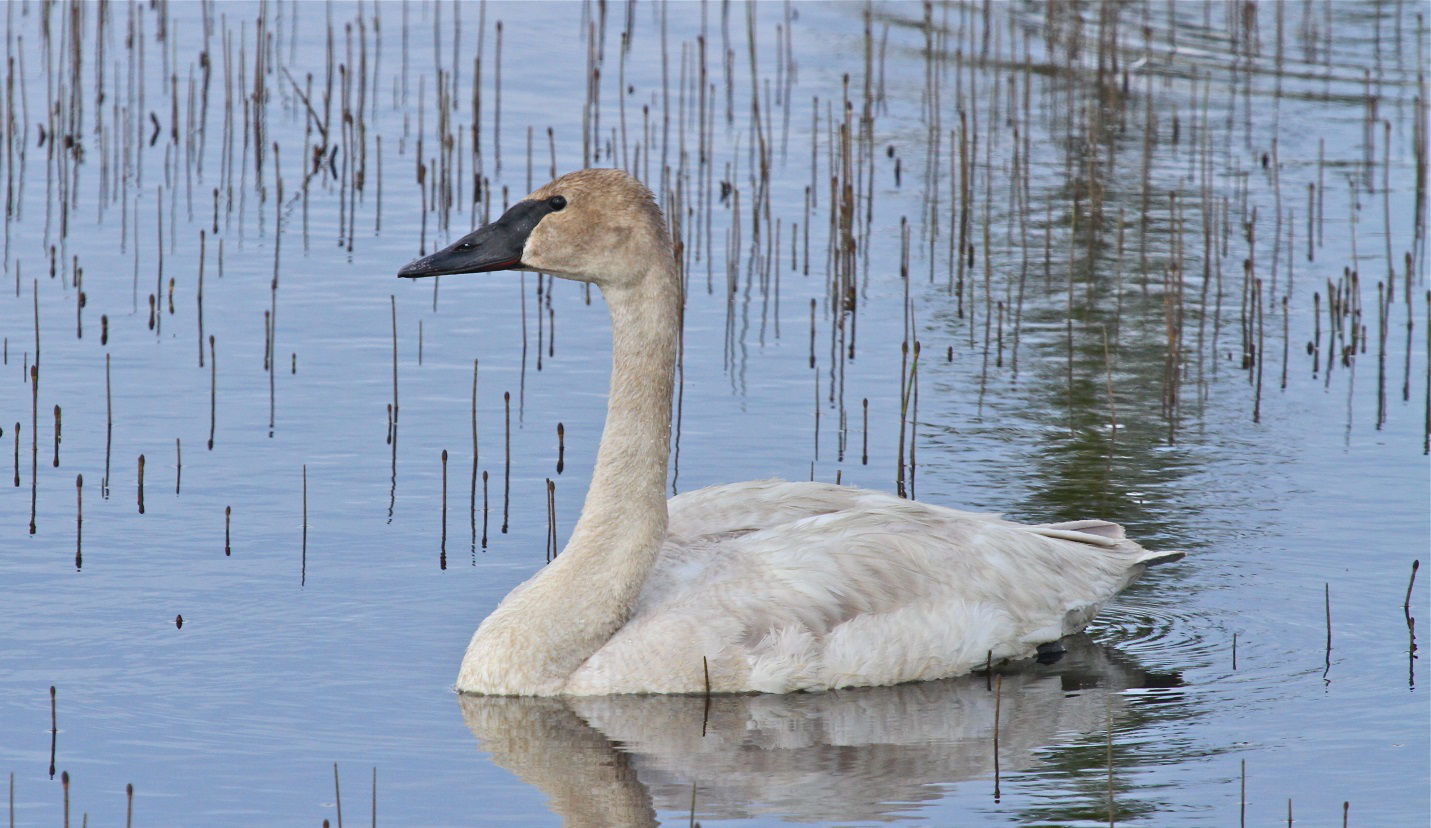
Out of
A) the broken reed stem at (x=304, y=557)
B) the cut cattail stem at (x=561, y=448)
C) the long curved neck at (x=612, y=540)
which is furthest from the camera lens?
the cut cattail stem at (x=561, y=448)

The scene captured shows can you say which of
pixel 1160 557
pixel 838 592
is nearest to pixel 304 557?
pixel 838 592

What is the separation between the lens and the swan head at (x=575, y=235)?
848 centimetres

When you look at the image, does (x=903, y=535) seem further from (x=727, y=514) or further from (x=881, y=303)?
(x=881, y=303)

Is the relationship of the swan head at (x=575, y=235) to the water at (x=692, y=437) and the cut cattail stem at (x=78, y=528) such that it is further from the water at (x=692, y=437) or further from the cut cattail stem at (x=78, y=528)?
the cut cattail stem at (x=78, y=528)

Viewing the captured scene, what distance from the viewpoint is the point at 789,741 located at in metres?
7.98

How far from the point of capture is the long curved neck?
332 inches

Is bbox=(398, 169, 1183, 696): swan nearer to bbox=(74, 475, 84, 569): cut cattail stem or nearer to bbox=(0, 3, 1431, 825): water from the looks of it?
bbox=(0, 3, 1431, 825): water

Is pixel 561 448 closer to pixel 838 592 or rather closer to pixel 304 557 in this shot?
pixel 304 557

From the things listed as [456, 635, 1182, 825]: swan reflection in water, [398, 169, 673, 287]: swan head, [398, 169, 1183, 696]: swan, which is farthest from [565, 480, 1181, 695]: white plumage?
[398, 169, 673, 287]: swan head

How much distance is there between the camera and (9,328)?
42.4 ft

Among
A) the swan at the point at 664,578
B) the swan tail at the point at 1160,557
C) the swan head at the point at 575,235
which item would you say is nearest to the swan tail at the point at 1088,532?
the swan tail at the point at 1160,557

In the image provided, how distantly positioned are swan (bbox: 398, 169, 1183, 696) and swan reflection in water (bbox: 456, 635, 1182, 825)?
12 cm

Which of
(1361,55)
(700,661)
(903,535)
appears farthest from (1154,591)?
(1361,55)

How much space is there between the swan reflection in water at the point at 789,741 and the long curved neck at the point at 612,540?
17cm
